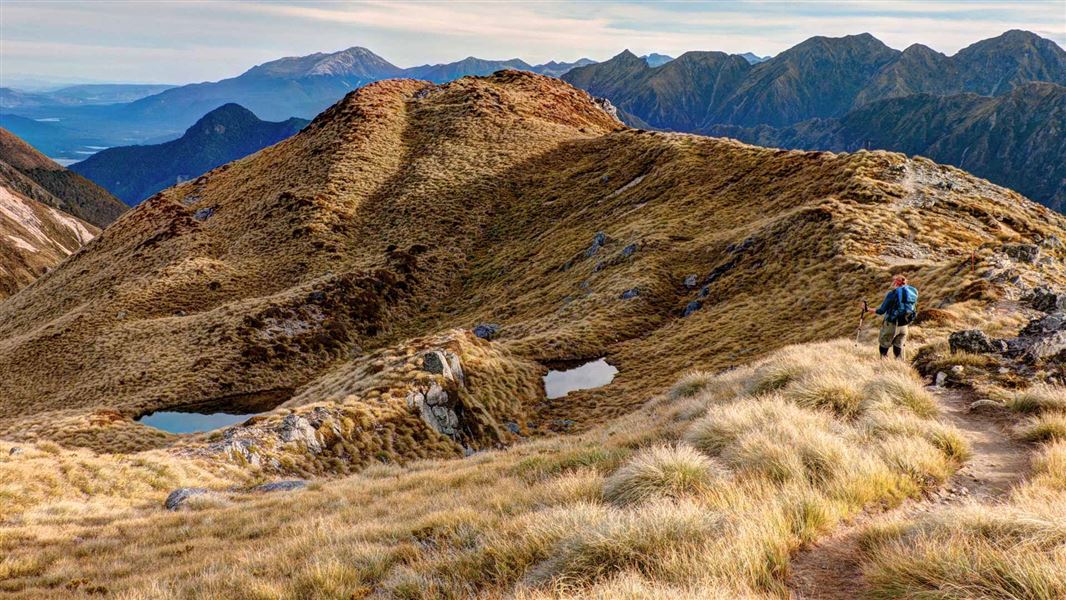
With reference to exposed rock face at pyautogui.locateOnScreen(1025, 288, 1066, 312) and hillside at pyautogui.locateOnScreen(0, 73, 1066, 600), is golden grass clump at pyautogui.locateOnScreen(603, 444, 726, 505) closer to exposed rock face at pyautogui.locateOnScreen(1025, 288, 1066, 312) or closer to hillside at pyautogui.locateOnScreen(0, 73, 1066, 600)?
hillside at pyautogui.locateOnScreen(0, 73, 1066, 600)

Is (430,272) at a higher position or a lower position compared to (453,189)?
lower

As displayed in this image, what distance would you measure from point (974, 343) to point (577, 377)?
18.7 metres

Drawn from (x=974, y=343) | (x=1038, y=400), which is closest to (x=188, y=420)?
(x=974, y=343)

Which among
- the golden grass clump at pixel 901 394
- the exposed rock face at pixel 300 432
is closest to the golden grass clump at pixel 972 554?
the golden grass clump at pixel 901 394

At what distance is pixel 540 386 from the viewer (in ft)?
96.0

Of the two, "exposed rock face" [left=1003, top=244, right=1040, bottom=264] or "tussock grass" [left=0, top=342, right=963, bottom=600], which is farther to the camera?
"exposed rock face" [left=1003, top=244, right=1040, bottom=264]

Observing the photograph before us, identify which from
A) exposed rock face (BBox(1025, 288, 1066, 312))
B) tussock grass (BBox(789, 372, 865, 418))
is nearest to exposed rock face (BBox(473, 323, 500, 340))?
tussock grass (BBox(789, 372, 865, 418))

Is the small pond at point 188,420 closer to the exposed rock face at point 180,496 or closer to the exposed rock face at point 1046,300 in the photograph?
the exposed rock face at point 180,496

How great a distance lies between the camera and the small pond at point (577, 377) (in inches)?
1144

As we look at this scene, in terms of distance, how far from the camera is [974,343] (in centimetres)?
1459

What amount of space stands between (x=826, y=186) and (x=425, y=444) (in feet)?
122

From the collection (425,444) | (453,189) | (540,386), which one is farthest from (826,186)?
(453,189)

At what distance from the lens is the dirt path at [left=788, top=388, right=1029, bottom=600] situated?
16.8 feet

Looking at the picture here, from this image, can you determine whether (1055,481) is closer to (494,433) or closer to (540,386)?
(494,433)
